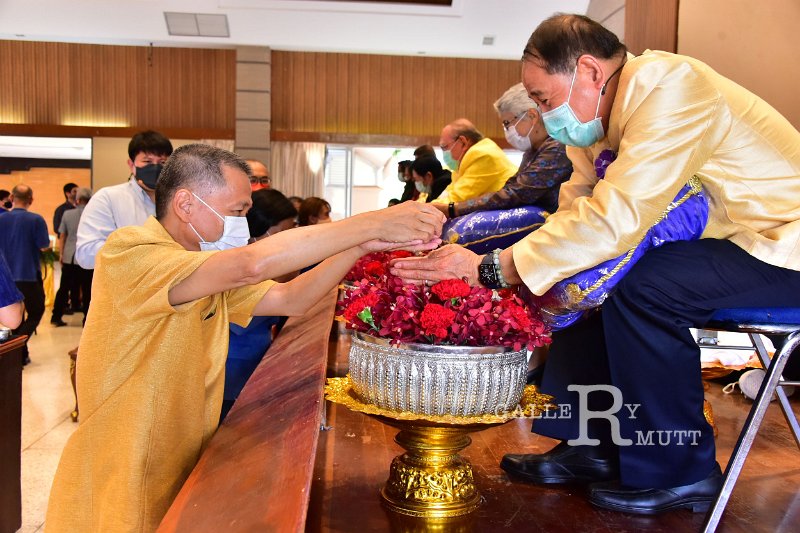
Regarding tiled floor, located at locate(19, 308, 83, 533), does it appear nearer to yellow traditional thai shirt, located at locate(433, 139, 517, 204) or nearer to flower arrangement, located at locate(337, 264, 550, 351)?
flower arrangement, located at locate(337, 264, 550, 351)

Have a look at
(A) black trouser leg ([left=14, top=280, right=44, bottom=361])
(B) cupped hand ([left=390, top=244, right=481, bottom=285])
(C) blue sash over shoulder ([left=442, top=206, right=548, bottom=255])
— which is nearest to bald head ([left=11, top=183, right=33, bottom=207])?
(A) black trouser leg ([left=14, top=280, right=44, bottom=361])

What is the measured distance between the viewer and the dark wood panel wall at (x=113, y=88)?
40.9 ft

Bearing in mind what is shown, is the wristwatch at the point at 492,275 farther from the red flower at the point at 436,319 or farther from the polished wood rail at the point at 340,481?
the polished wood rail at the point at 340,481

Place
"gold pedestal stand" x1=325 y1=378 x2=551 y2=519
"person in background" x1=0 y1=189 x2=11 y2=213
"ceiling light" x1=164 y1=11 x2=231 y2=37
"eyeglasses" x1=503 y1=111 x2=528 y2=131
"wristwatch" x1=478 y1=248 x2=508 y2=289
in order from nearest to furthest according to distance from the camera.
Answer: "gold pedestal stand" x1=325 y1=378 x2=551 y2=519 < "wristwatch" x1=478 y1=248 x2=508 y2=289 < "eyeglasses" x1=503 y1=111 x2=528 y2=131 < "person in background" x1=0 y1=189 x2=11 y2=213 < "ceiling light" x1=164 y1=11 x2=231 y2=37

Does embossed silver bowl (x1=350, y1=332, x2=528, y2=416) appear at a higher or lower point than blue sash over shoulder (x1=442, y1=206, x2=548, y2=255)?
lower

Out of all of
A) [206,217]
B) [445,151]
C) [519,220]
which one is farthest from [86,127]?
[206,217]

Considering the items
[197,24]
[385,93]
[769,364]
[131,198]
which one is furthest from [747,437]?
[385,93]

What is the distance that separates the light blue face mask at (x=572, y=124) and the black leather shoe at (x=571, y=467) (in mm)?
805

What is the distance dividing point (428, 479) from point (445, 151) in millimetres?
3336

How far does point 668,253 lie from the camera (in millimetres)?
1820

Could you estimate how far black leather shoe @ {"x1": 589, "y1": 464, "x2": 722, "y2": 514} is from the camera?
1796 millimetres

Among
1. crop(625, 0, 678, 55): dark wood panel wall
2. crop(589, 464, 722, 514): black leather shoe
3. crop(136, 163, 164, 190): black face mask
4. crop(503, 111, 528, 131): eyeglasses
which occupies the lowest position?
crop(589, 464, 722, 514): black leather shoe

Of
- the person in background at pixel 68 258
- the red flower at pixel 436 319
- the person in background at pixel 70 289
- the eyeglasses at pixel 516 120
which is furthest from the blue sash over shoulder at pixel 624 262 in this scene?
the person in background at pixel 70 289

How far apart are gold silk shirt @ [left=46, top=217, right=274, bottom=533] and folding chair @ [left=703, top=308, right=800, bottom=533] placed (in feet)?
3.79
